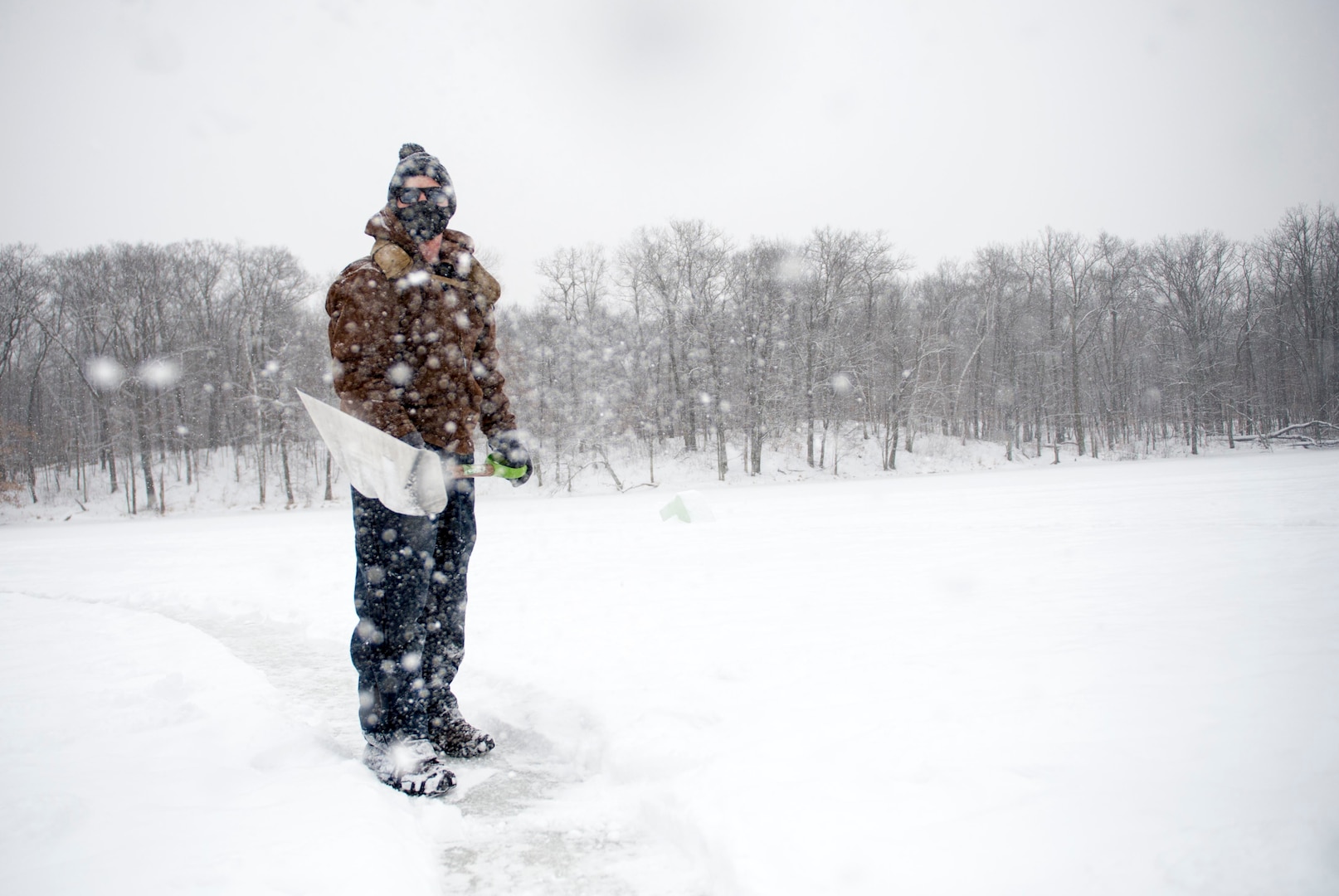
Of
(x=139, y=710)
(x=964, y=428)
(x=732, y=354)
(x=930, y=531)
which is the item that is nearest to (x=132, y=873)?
(x=139, y=710)

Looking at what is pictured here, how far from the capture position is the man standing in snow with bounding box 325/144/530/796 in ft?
7.11

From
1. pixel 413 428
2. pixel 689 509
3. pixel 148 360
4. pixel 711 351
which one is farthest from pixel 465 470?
pixel 148 360

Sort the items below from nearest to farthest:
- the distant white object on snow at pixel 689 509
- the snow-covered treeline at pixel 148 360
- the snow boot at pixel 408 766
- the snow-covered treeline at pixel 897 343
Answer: the snow boot at pixel 408 766 < the distant white object on snow at pixel 689 509 < the snow-covered treeline at pixel 148 360 < the snow-covered treeline at pixel 897 343

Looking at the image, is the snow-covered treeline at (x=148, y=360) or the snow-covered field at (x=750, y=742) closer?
the snow-covered field at (x=750, y=742)

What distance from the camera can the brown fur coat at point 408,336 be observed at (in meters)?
2.17

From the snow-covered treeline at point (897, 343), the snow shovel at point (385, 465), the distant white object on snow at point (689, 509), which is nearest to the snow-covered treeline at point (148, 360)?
the snow-covered treeline at point (897, 343)

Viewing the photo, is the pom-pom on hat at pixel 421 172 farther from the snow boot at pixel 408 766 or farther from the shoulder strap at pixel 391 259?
the snow boot at pixel 408 766

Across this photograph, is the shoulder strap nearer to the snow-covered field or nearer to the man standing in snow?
the man standing in snow

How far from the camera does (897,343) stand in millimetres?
36094

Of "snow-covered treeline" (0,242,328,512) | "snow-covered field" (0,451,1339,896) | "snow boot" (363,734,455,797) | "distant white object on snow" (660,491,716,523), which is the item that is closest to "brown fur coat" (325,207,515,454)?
"snow boot" (363,734,455,797)

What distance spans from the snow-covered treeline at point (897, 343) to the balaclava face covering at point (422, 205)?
2566 cm

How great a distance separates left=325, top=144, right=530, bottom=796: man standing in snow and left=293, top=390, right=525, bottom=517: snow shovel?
77mm

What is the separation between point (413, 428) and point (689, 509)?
28.3 feet

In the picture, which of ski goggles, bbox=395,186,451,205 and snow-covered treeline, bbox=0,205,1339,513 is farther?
snow-covered treeline, bbox=0,205,1339,513
